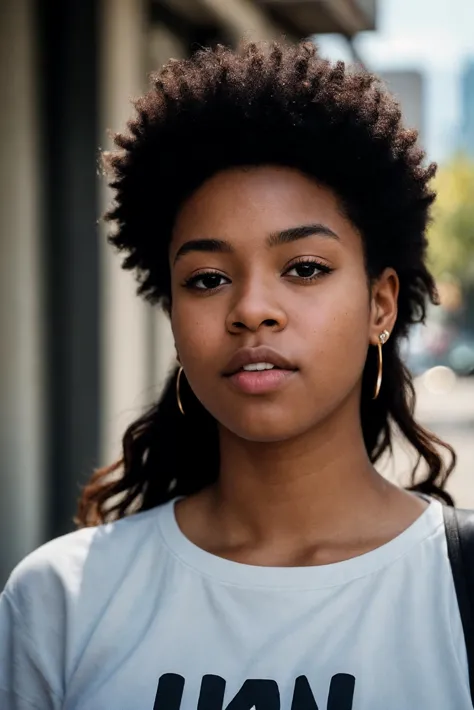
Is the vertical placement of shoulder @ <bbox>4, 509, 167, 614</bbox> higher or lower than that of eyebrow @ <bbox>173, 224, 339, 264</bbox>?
lower

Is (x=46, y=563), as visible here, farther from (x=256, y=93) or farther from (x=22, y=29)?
(x=22, y=29)

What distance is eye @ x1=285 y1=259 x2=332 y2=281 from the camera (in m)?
2.14

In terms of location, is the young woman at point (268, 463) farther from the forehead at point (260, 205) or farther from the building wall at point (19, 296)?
the building wall at point (19, 296)

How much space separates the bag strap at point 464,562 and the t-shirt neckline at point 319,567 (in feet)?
0.13

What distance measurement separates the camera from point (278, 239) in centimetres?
212

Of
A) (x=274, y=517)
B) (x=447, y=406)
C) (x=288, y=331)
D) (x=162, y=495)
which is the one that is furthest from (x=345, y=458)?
(x=447, y=406)

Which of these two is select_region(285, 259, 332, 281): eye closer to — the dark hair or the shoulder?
the dark hair

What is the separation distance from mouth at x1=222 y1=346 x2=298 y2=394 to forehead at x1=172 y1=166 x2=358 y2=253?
0.74 ft

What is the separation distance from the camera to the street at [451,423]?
3548 millimetres

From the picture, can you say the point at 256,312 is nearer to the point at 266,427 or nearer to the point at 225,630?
the point at 266,427

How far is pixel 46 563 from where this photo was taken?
233 cm

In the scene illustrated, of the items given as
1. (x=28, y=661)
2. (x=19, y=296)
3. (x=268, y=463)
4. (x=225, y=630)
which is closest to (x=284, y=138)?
(x=268, y=463)

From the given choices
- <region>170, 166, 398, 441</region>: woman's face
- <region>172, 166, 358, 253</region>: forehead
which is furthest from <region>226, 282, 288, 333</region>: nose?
<region>172, 166, 358, 253</region>: forehead

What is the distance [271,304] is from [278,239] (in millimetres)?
129
